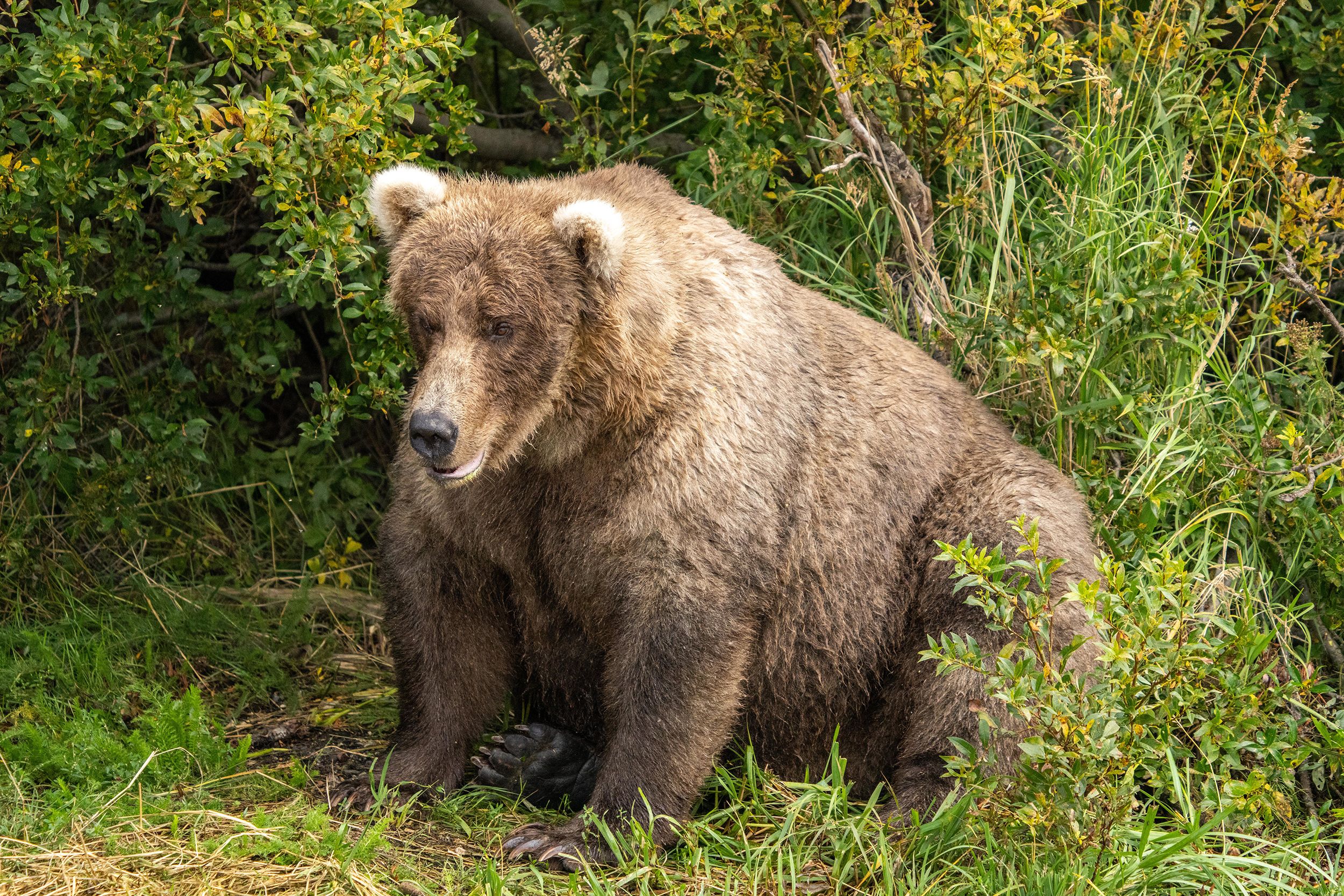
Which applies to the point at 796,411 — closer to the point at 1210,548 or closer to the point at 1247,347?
the point at 1210,548

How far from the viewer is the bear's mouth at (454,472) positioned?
13.8ft

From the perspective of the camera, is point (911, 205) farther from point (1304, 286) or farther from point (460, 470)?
point (460, 470)

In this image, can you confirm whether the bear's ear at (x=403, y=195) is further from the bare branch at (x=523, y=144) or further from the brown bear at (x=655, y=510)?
the bare branch at (x=523, y=144)

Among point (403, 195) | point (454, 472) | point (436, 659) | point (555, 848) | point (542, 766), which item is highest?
point (403, 195)

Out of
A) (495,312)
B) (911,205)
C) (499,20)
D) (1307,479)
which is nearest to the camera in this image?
(495,312)

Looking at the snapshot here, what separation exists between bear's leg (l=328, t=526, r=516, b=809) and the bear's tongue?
741mm

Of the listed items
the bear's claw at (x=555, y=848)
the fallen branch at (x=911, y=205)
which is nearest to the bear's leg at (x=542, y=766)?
the bear's claw at (x=555, y=848)

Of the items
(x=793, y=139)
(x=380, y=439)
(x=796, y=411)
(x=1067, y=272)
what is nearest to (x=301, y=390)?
(x=380, y=439)

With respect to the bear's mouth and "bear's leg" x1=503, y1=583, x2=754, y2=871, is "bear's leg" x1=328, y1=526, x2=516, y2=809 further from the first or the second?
the bear's mouth

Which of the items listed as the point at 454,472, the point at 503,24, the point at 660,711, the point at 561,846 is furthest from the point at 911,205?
the point at 561,846

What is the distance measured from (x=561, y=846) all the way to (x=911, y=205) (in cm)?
315

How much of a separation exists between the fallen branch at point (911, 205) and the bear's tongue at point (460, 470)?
100.0 inches

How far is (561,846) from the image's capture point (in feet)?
15.0

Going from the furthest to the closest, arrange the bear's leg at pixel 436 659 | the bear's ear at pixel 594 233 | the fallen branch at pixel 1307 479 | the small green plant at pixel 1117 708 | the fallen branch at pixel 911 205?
1. the fallen branch at pixel 911 205
2. the fallen branch at pixel 1307 479
3. the bear's leg at pixel 436 659
4. the bear's ear at pixel 594 233
5. the small green plant at pixel 1117 708
